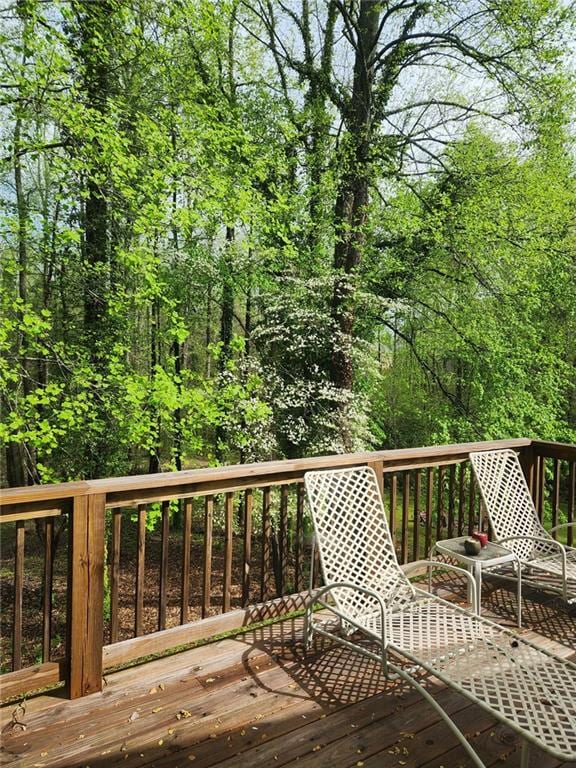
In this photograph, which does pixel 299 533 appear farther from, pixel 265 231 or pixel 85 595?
pixel 265 231

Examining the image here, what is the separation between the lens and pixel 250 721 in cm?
212

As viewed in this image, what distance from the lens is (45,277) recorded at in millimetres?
6117

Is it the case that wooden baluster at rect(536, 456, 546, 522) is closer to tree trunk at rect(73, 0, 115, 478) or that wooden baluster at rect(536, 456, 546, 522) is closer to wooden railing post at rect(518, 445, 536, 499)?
wooden railing post at rect(518, 445, 536, 499)

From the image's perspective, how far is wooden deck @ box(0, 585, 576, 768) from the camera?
1.92m

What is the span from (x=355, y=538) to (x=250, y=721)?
1.11m

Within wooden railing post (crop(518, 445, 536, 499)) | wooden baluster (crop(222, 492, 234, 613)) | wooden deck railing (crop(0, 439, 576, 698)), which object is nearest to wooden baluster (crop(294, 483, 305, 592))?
wooden deck railing (crop(0, 439, 576, 698))

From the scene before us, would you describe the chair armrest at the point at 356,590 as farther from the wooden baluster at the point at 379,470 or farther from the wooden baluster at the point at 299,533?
the wooden baluster at the point at 379,470

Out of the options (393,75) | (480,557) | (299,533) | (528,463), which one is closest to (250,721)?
(299,533)

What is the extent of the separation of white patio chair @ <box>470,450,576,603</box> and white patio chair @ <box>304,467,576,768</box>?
1.01 metres

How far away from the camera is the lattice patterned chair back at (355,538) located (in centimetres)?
275

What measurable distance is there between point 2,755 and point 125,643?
0.67m

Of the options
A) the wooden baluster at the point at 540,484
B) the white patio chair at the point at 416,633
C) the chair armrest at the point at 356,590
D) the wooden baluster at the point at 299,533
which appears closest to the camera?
the white patio chair at the point at 416,633

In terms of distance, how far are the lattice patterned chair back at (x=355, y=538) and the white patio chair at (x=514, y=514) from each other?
93 cm

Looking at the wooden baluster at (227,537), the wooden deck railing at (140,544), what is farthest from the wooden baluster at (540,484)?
the wooden baluster at (227,537)
